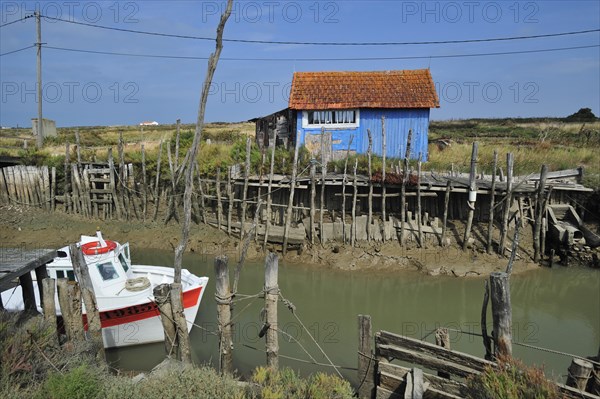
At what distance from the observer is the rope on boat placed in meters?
9.93

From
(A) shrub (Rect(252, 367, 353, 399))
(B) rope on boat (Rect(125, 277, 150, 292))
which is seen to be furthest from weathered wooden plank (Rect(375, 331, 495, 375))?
(B) rope on boat (Rect(125, 277, 150, 292))

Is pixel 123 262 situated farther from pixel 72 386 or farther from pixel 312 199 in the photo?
pixel 312 199

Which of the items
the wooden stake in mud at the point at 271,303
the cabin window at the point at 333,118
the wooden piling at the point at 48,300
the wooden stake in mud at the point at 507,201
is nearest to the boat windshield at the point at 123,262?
the wooden piling at the point at 48,300

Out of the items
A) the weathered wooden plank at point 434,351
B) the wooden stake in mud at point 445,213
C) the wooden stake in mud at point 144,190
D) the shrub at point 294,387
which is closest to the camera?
the shrub at point 294,387

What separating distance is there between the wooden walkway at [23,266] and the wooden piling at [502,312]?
22.7 feet

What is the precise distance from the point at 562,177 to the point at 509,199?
12.7 feet

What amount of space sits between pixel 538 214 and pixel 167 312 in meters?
13.0

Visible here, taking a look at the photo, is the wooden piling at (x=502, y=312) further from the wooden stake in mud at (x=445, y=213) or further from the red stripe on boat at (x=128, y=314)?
the wooden stake in mud at (x=445, y=213)

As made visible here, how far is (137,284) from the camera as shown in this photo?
10.1 m

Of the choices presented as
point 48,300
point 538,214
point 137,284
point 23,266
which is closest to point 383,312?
point 137,284

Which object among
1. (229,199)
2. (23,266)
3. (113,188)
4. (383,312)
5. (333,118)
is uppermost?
(333,118)

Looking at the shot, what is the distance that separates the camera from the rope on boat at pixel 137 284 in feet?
32.6

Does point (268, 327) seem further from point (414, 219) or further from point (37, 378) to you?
point (414, 219)

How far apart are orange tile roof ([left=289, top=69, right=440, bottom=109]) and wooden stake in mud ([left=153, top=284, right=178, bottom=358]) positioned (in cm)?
1401
